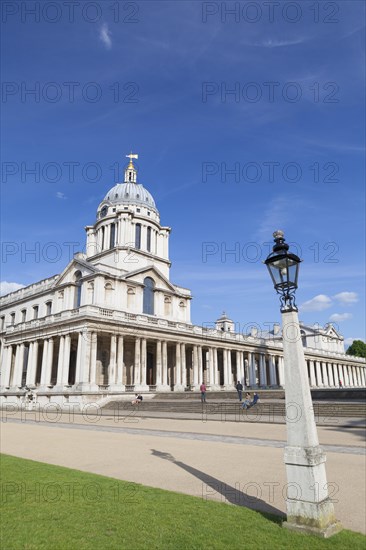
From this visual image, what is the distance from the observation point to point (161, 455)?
12.0 meters

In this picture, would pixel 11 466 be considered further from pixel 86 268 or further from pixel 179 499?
pixel 86 268

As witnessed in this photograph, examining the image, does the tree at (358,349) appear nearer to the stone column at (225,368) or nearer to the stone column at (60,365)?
the stone column at (225,368)

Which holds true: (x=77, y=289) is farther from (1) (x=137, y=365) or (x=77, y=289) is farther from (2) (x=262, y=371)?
(2) (x=262, y=371)

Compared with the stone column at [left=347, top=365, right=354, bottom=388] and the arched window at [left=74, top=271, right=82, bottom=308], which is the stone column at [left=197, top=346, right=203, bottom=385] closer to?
the arched window at [left=74, top=271, right=82, bottom=308]

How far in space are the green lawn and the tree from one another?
114075 mm

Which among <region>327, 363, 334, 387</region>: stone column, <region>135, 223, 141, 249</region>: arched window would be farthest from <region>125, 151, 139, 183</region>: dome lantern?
<region>327, 363, 334, 387</region>: stone column

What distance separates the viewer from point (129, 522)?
6.11 meters

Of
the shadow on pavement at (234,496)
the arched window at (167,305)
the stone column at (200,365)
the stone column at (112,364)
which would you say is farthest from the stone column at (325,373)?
the shadow on pavement at (234,496)

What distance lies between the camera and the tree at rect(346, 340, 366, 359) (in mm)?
109125

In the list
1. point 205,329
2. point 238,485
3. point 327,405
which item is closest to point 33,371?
point 205,329

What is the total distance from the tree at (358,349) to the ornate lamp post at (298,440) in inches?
4492

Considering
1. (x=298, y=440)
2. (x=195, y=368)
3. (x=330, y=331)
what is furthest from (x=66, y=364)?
(x=330, y=331)

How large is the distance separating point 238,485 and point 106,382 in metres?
36.0

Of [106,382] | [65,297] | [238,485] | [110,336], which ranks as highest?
[65,297]
